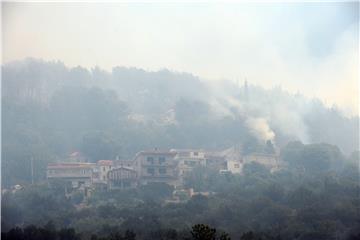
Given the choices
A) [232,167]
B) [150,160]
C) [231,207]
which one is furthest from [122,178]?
[231,207]

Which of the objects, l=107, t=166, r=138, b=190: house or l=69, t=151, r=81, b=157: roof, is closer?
l=107, t=166, r=138, b=190: house

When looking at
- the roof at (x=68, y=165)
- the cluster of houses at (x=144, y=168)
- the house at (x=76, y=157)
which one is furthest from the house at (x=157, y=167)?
the house at (x=76, y=157)

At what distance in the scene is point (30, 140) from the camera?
2198cm

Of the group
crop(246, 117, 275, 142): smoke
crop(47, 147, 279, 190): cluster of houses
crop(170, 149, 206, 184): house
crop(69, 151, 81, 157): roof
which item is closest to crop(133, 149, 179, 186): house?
crop(47, 147, 279, 190): cluster of houses

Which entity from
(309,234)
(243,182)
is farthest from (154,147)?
(309,234)

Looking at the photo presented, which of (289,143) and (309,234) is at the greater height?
(289,143)

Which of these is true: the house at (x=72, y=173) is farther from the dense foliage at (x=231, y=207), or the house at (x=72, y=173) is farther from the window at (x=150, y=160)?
the window at (x=150, y=160)

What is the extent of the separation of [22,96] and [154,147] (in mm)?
4420

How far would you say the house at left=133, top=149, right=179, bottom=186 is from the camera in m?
21.0

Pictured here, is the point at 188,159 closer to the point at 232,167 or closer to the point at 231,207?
the point at 232,167

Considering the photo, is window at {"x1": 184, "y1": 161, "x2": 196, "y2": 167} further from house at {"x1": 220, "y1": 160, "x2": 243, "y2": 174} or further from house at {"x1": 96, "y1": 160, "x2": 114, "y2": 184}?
house at {"x1": 96, "y1": 160, "x2": 114, "y2": 184}

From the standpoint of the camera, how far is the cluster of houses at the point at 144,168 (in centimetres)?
2077

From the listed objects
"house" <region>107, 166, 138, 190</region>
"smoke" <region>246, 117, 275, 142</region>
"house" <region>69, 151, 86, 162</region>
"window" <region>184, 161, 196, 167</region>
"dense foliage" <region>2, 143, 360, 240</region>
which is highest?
"smoke" <region>246, 117, 275, 142</region>

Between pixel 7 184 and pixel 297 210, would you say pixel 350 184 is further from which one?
pixel 7 184
